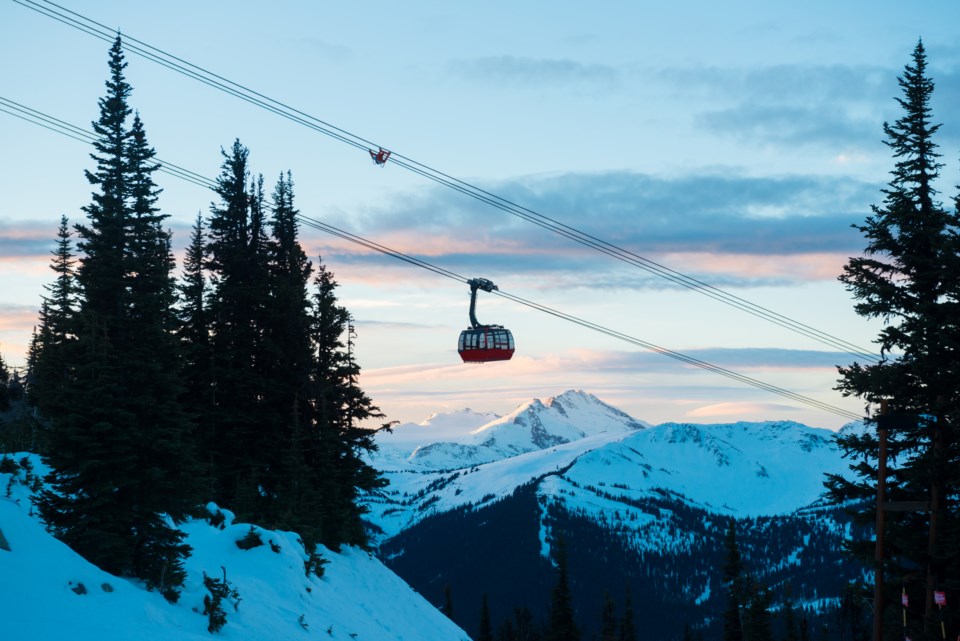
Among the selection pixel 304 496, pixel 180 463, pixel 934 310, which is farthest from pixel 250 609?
pixel 934 310

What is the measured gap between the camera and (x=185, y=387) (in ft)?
101

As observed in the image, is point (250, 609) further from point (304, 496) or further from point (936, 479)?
point (936, 479)

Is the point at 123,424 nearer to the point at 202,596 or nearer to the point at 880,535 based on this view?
the point at 202,596

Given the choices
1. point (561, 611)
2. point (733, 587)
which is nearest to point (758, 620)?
point (733, 587)

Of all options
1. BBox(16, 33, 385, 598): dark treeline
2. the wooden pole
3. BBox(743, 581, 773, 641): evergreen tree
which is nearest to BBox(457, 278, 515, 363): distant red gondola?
BBox(16, 33, 385, 598): dark treeline

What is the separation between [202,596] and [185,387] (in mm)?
7151

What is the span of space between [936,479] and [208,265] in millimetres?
38314

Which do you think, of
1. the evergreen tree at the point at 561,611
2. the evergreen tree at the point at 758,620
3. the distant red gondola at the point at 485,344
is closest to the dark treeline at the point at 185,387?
the distant red gondola at the point at 485,344

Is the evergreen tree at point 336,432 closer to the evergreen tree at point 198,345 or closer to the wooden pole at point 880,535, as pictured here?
the evergreen tree at point 198,345

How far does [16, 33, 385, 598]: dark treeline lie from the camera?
2714 centimetres

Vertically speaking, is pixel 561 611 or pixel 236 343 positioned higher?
pixel 236 343

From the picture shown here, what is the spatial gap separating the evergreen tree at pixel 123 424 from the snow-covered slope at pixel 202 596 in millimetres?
1376

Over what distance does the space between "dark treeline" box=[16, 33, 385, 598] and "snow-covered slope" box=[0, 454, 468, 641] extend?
1.49m

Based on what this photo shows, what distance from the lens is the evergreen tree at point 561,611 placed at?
75.9 metres
